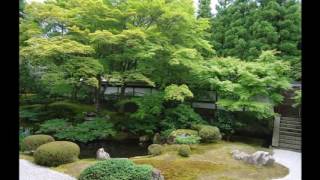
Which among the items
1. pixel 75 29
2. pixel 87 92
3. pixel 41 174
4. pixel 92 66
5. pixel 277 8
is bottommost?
pixel 41 174

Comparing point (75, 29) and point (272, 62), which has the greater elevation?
point (75, 29)

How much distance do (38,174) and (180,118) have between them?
16.9 feet

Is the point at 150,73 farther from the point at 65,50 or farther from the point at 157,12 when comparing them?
the point at 65,50

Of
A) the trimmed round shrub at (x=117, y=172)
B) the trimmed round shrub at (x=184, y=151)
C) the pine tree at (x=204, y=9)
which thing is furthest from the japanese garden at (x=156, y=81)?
the pine tree at (x=204, y=9)

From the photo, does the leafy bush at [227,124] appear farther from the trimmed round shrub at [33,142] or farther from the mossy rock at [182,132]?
the trimmed round shrub at [33,142]

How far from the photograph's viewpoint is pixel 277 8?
13.0 m

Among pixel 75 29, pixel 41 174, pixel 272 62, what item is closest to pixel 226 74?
pixel 272 62

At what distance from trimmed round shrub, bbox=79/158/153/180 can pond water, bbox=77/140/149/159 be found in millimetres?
3137

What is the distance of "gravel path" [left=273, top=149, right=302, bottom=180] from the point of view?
7875 mm

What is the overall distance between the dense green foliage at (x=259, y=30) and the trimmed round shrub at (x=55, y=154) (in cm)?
784

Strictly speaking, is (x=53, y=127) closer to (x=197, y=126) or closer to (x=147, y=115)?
(x=147, y=115)

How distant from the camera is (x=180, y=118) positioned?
11.1 m

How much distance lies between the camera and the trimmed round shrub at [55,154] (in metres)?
7.79
